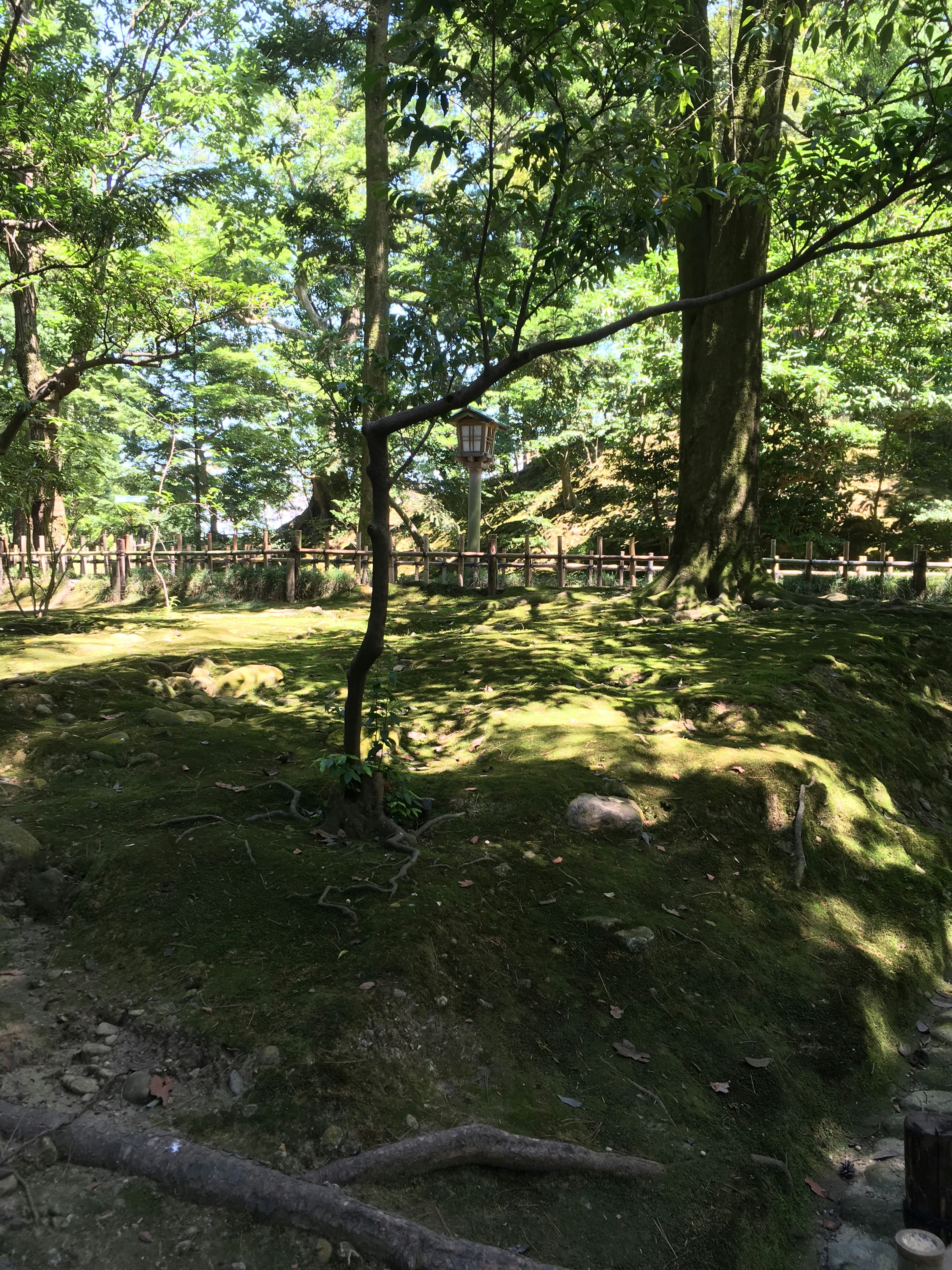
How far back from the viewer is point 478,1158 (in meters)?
2.56

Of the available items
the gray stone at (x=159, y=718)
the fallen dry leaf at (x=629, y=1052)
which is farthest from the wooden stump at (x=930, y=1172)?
the gray stone at (x=159, y=718)

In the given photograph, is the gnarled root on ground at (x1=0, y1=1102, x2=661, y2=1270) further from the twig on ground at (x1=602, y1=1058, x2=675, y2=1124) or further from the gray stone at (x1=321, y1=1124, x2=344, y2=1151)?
the twig on ground at (x1=602, y1=1058, x2=675, y2=1124)

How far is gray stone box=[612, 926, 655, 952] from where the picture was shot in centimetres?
364

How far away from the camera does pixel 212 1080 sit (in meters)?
2.64

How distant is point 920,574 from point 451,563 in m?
8.05

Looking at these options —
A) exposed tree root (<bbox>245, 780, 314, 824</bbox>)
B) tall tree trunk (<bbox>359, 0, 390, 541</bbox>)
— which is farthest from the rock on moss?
tall tree trunk (<bbox>359, 0, 390, 541</bbox>)

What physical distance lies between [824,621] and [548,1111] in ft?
21.0

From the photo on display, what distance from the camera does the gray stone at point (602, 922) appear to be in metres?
3.71

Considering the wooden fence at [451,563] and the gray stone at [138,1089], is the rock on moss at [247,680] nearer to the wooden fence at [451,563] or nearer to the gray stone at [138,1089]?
the gray stone at [138,1089]

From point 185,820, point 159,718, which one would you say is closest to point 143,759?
point 159,718

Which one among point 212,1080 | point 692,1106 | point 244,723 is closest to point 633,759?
point 692,1106

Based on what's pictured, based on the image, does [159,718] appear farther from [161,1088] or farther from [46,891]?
[161,1088]

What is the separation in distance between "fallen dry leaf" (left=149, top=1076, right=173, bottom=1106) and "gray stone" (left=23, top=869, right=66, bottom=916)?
43.7 inches

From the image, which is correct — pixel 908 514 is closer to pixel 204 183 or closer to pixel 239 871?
pixel 204 183
